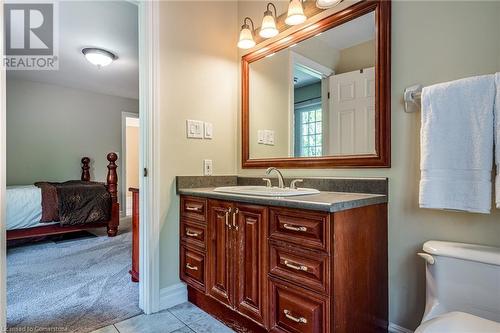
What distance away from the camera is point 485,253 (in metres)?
1.06

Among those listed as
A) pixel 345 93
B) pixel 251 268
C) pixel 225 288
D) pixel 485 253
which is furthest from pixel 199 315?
pixel 345 93

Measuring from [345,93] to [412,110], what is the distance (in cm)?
40

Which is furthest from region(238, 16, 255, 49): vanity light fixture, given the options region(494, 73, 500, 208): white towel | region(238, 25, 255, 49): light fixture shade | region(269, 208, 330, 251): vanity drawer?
region(494, 73, 500, 208): white towel

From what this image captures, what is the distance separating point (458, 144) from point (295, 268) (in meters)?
0.85

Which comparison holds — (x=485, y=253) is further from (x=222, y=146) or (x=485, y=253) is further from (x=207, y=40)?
(x=207, y=40)

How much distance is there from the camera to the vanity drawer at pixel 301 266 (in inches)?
44.0

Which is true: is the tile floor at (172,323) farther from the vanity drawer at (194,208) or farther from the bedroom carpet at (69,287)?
the vanity drawer at (194,208)

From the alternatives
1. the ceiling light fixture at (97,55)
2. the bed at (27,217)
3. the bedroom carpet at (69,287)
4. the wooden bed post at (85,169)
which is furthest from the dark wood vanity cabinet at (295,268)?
the wooden bed post at (85,169)

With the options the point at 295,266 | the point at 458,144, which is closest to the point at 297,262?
the point at 295,266

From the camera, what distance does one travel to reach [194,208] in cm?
181

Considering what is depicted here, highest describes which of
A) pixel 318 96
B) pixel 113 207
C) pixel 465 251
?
pixel 318 96

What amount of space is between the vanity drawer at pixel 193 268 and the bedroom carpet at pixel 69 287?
0.37m

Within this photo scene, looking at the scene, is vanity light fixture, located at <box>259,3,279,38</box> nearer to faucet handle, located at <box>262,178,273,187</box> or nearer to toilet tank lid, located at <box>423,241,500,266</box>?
faucet handle, located at <box>262,178,273,187</box>

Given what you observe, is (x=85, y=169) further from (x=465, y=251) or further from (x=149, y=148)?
(x=465, y=251)
